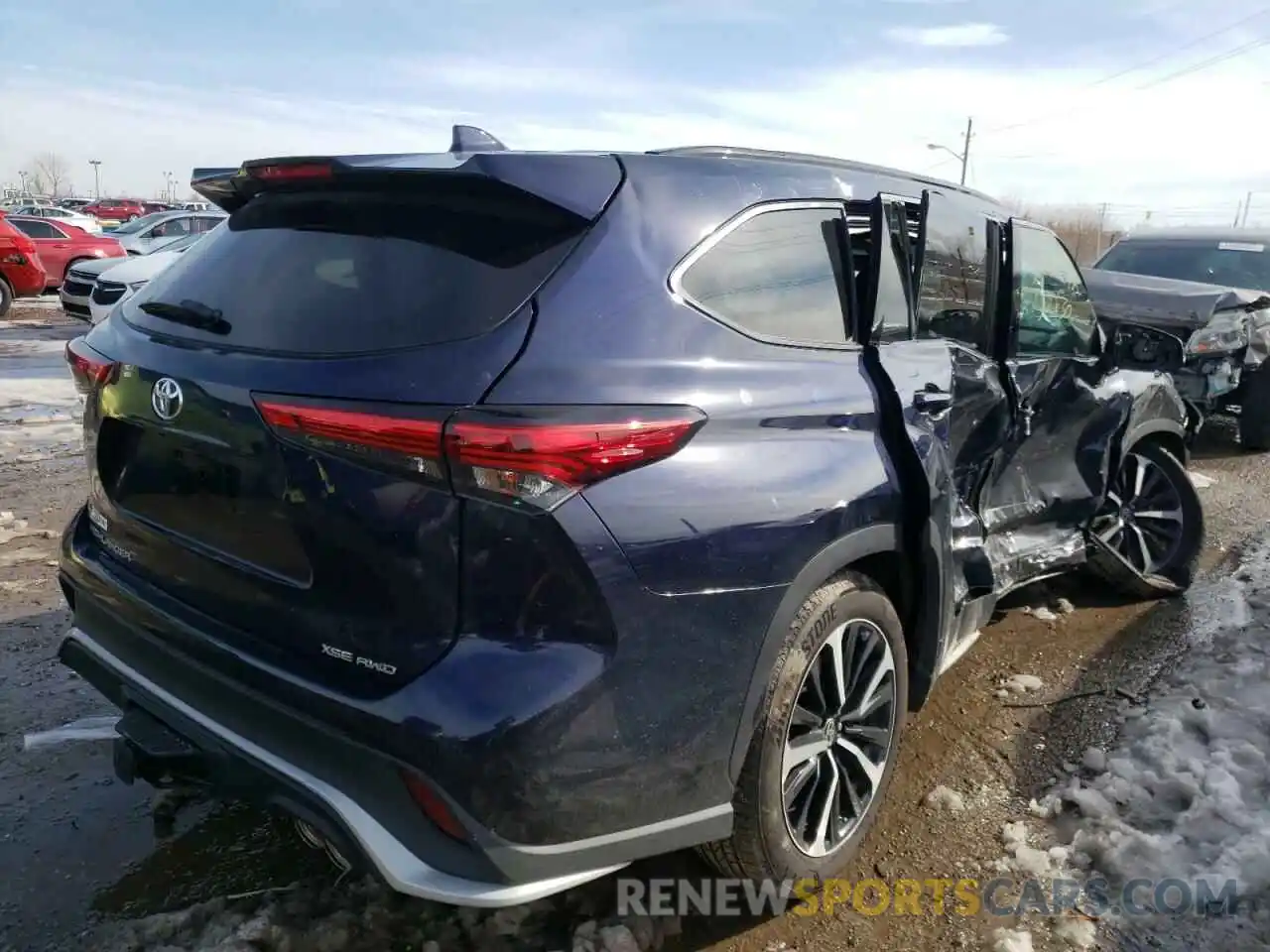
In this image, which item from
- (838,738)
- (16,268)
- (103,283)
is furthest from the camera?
(16,268)

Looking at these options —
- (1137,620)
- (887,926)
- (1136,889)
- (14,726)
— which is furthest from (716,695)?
(1137,620)

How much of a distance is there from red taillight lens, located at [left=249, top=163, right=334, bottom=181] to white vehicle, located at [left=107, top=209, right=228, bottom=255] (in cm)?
1693

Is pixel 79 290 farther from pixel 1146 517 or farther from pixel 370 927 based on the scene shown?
pixel 1146 517

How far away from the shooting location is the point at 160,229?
62.0 feet

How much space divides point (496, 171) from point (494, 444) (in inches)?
24.7

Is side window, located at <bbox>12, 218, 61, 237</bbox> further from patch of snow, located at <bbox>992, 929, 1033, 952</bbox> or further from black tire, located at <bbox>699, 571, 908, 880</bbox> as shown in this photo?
patch of snow, located at <bbox>992, 929, 1033, 952</bbox>

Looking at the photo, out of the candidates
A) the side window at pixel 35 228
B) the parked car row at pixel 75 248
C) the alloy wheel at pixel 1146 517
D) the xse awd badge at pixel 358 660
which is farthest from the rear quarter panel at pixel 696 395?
the side window at pixel 35 228

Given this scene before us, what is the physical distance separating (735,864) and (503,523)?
1.12 m

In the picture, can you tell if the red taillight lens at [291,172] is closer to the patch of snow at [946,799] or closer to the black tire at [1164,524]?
the patch of snow at [946,799]

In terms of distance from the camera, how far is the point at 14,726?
3.19 metres

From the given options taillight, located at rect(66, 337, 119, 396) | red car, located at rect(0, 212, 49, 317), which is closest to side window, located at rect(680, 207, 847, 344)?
taillight, located at rect(66, 337, 119, 396)

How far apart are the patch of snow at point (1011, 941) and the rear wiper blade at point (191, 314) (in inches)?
94.1

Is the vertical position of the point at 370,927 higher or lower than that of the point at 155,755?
lower

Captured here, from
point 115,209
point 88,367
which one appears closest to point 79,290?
point 88,367
